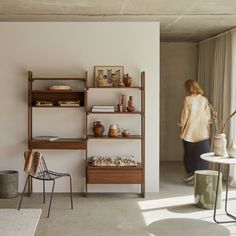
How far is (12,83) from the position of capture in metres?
5.96

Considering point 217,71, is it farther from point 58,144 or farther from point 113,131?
point 58,144

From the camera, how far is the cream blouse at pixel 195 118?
6.44 meters

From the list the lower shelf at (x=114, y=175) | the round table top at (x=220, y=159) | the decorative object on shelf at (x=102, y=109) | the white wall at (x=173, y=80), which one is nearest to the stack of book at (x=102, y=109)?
the decorative object on shelf at (x=102, y=109)

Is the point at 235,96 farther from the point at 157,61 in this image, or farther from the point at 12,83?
the point at 12,83

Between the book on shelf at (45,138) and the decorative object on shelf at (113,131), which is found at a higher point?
the decorative object on shelf at (113,131)

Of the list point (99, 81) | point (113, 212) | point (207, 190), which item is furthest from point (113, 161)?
point (207, 190)

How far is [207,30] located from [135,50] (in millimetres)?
1637

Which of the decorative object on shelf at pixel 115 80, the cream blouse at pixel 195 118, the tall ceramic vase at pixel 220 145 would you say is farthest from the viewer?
the cream blouse at pixel 195 118

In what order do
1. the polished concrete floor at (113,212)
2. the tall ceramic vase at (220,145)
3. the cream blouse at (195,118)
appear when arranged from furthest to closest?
the cream blouse at (195,118)
the tall ceramic vase at (220,145)
the polished concrete floor at (113,212)

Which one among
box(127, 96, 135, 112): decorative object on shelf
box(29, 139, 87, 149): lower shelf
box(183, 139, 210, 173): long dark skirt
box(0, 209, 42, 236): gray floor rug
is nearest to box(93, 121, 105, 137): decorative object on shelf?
box(29, 139, 87, 149): lower shelf

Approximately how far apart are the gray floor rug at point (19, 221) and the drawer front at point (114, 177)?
0.95m

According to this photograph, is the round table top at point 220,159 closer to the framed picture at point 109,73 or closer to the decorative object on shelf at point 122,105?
the decorative object on shelf at point 122,105

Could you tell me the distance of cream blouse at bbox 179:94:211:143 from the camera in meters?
6.44

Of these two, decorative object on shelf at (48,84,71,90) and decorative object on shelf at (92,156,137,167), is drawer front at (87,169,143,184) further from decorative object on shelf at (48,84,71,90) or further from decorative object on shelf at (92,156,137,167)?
decorative object on shelf at (48,84,71,90)
